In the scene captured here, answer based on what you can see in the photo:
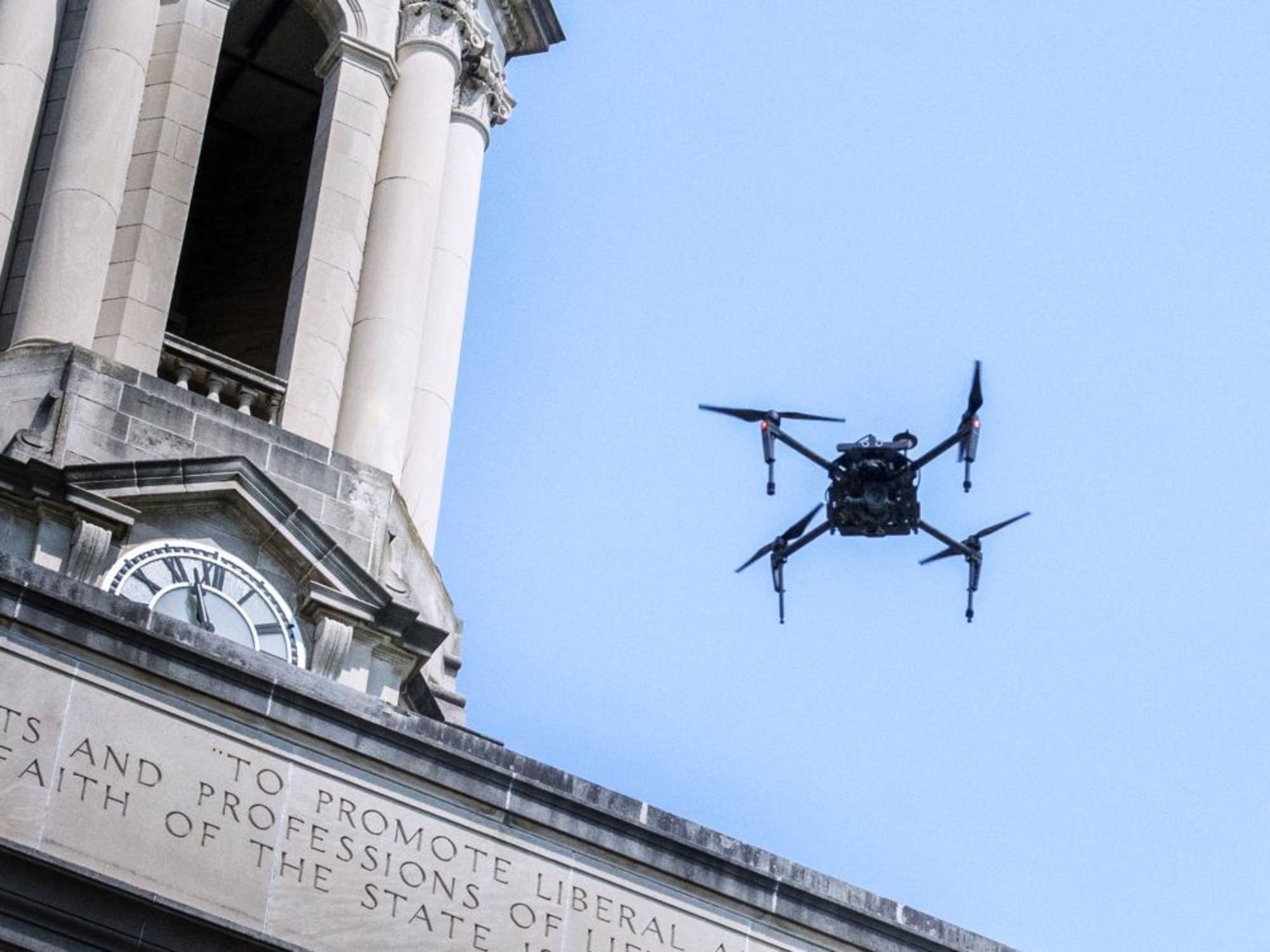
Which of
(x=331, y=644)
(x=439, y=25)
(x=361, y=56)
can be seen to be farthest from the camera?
(x=439, y=25)

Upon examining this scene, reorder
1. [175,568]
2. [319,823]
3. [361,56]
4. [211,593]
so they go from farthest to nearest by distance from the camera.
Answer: [361,56] → [211,593] → [175,568] → [319,823]

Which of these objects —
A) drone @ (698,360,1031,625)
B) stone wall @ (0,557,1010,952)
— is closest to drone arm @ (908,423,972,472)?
drone @ (698,360,1031,625)

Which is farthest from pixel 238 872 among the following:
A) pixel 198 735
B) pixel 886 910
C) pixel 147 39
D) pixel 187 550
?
pixel 147 39

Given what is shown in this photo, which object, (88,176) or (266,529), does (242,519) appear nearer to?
(266,529)

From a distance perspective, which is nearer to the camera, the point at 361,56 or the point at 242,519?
the point at 242,519

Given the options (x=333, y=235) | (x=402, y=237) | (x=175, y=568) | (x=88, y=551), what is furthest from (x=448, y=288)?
(x=88, y=551)

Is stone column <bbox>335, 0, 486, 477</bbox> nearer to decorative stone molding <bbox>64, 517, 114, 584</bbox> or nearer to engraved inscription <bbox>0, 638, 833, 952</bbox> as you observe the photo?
decorative stone molding <bbox>64, 517, 114, 584</bbox>

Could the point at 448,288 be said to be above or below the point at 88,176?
above

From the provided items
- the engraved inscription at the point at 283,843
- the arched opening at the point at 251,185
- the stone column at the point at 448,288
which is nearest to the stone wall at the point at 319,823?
the engraved inscription at the point at 283,843
